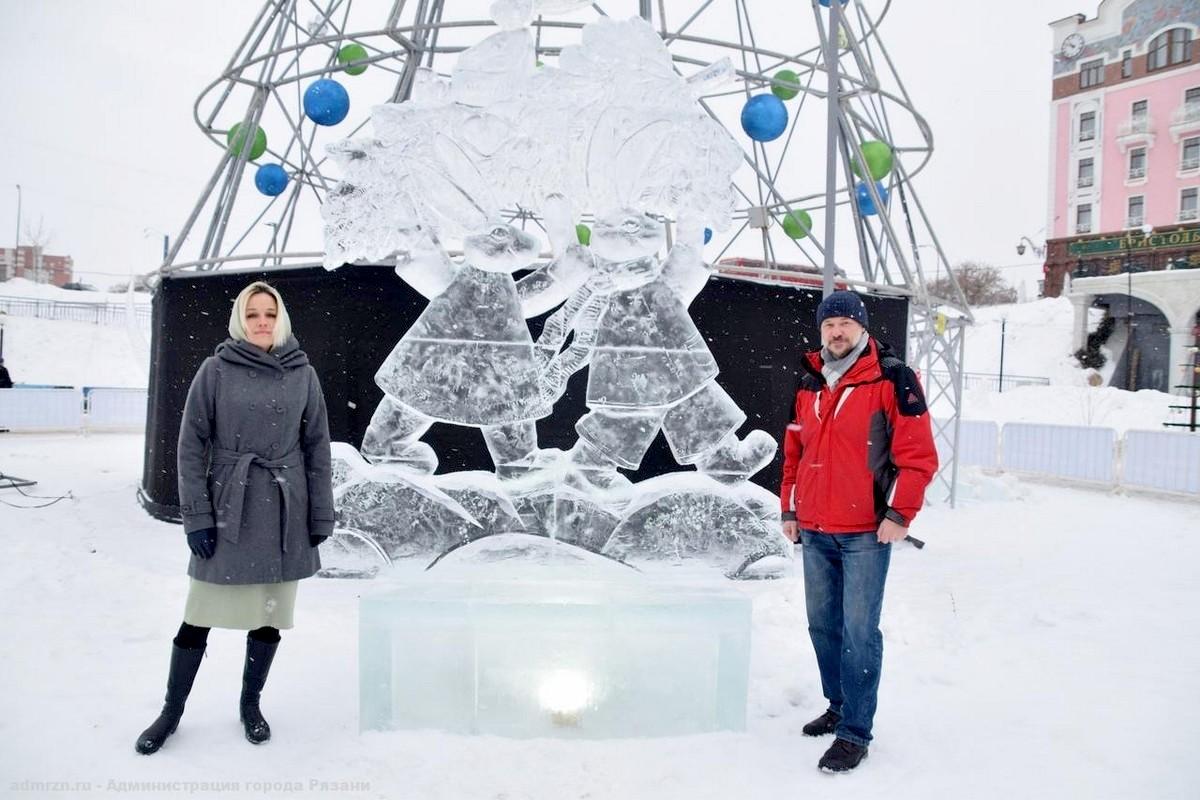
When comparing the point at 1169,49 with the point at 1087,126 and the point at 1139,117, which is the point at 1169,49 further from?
the point at 1087,126

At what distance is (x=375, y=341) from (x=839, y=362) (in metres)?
4.30

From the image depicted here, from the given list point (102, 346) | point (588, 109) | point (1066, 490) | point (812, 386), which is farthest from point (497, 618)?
point (102, 346)

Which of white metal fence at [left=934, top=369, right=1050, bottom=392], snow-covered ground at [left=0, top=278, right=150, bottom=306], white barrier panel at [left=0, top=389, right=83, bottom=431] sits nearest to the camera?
white barrier panel at [left=0, top=389, right=83, bottom=431]

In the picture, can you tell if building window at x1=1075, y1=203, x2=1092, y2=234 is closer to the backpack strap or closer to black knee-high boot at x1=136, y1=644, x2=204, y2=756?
the backpack strap

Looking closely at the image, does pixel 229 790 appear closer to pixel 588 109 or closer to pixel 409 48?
pixel 588 109

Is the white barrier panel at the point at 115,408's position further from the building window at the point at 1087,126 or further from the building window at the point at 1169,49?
the building window at the point at 1087,126

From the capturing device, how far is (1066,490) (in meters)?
13.5

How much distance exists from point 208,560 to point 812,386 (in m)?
2.52

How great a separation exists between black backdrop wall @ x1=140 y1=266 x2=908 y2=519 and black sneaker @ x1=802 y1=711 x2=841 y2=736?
3.36 meters

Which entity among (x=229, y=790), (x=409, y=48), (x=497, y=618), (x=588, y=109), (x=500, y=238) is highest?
(x=409, y=48)

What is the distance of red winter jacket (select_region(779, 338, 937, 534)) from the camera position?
127 inches

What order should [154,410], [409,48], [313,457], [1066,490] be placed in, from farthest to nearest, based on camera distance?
[1066,490] < [154,410] < [409,48] < [313,457]

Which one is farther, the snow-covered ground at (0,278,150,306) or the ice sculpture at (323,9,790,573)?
the snow-covered ground at (0,278,150,306)

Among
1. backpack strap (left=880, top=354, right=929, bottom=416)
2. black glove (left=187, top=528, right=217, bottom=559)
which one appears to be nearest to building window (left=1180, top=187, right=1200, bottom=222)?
backpack strap (left=880, top=354, right=929, bottom=416)
